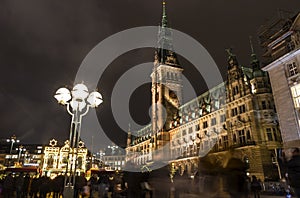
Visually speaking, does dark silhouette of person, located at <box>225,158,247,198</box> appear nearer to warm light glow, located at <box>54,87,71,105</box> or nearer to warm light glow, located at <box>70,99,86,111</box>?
warm light glow, located at <box>70,99,86,111</box>

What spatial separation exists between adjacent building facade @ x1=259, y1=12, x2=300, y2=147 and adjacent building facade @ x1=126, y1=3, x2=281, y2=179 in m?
7.17

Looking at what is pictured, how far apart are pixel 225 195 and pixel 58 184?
52.0ft

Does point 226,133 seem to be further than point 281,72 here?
Yes

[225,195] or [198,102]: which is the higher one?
[198,102]

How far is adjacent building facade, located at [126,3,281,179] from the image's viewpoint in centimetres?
3272

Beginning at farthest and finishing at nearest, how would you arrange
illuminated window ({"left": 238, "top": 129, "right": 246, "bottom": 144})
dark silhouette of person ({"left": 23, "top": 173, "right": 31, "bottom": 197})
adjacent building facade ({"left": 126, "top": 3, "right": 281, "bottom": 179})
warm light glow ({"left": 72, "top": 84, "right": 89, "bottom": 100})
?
illuminated window ({"left": 238, "top": 129, "right": 246, "bottom": 144}), adjacent building facade ({"left": 126, "top": 3, "right": 281, "bottom": 179}), dark silhouette of person ({"left": 23, "top": 173, "right": 31, "bottom": 197}), warm light glow ({"left": 72, "top": 84, "right": 89, "bottom": 100})

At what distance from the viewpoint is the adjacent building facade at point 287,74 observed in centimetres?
2327

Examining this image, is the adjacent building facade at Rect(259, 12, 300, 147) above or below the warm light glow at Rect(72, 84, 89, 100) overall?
above

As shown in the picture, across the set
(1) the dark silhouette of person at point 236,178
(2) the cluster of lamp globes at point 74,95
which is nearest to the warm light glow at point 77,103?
(2) the cluster of lamp globes at point 74,95

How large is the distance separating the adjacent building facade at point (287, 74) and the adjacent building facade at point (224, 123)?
717cm

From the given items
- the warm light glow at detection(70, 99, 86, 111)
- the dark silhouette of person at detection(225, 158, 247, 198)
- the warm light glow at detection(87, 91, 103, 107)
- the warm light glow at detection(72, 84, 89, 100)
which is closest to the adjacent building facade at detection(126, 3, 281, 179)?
the dark silhouette of person at detection(225, 158, 247, 198)

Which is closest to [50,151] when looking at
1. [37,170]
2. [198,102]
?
[37,170]

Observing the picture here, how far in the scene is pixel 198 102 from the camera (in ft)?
191

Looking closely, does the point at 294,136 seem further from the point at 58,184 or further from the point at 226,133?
the point at 58,184
